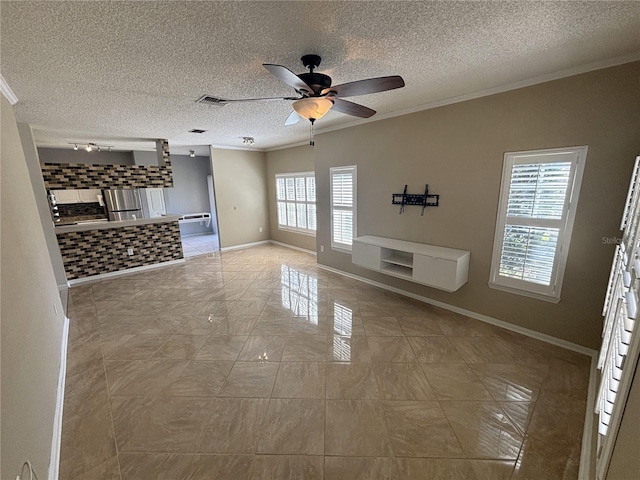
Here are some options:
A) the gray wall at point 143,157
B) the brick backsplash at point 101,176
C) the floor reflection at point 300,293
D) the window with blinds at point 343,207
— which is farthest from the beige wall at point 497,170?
the gray wall at point 143,157

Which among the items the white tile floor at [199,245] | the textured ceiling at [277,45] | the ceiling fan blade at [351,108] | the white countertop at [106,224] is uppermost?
the textured ceiling at [277,45]

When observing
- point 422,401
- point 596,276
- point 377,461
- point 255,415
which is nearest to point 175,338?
point 255,415

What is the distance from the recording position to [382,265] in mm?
3709

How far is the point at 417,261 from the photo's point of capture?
3.22 metres

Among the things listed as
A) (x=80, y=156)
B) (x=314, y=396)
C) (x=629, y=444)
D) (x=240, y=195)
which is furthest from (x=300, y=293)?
(x=80, y=156)

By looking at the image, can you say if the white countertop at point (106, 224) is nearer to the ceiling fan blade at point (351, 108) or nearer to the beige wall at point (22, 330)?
the beige wall at point (22, 330)

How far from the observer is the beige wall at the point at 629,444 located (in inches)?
33.4

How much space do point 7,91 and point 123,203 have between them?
3.37 meters

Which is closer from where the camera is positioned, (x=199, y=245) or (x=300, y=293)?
(x=300, y=293)

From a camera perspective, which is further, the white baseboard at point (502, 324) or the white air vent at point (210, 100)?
the white air vent at point (210, 100)

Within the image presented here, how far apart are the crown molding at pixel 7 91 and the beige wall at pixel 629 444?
4412 mm

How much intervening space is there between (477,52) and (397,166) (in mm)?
1744

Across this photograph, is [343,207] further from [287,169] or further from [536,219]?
[536,219]

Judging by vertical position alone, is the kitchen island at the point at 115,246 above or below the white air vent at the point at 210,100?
below
